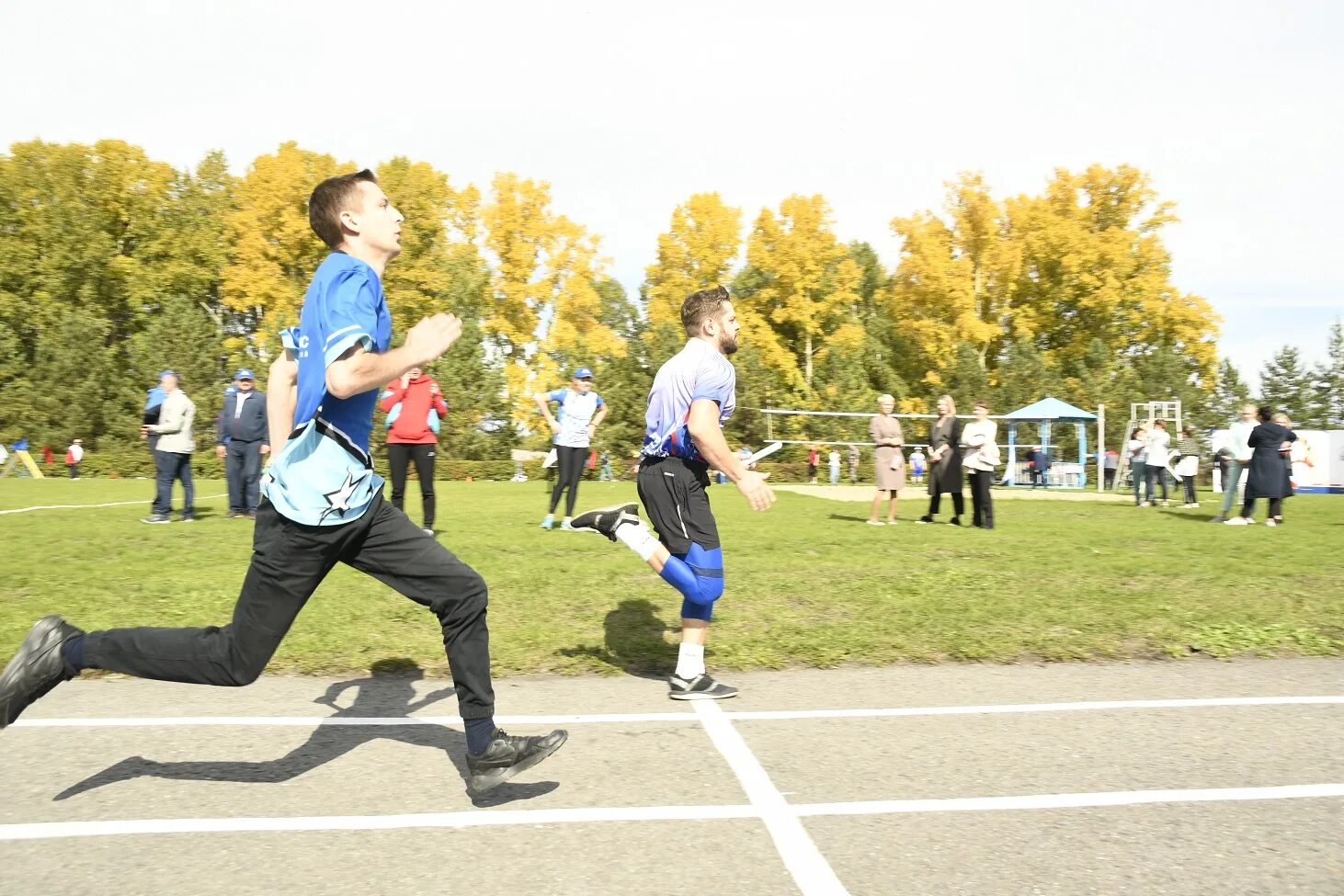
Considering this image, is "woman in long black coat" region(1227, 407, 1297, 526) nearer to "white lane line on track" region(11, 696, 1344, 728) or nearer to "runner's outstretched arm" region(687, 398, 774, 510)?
"white lane line on track" region(11, 696, 1344, 728)

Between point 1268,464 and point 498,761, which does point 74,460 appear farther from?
point 498,761

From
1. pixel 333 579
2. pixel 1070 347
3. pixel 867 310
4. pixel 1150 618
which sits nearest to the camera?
pixel 1150 618

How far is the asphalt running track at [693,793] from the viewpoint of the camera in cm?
301

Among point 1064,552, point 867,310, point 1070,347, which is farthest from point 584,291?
point 1064,552

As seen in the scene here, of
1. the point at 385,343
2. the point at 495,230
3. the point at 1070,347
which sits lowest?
the point at 385,343

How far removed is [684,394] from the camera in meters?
5.25

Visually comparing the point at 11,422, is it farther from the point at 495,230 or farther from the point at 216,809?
the point at 216,809

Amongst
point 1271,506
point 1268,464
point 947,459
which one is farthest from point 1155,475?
point 947,459

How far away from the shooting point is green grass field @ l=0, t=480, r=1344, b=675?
20.8 feet

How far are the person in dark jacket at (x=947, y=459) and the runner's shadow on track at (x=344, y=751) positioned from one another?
11.1 m

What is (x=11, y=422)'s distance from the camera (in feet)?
152

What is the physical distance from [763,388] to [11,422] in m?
32.5

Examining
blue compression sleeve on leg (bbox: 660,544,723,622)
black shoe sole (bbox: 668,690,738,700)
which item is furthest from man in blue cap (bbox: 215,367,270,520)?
black shoe sole (bbox: 668,690,738,700)

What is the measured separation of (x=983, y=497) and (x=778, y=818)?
12.1 meters
